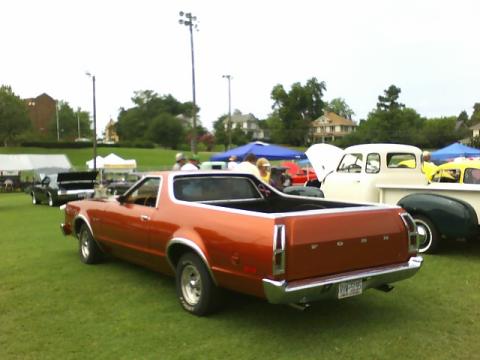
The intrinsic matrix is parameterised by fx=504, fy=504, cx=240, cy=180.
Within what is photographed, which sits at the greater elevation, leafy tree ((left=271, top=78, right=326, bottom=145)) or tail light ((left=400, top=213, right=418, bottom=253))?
leafy tree ((left=271, top=78, right=326, bottom=145))

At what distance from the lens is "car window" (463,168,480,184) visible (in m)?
10.7

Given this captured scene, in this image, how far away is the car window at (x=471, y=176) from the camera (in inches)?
420

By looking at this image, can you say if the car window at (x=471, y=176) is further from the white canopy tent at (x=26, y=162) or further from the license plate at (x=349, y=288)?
the white canopy tent at (x=26, y=162)

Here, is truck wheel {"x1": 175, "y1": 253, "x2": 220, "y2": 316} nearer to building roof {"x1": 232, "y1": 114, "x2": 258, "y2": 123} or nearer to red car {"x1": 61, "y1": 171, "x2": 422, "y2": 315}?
red car {"x1": 61, "y1": 171, "x2": 422, "y2": 315}

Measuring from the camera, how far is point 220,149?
316 feet

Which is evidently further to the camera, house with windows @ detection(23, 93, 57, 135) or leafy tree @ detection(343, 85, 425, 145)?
house with windows @ detection(23, 93, 57, 135)

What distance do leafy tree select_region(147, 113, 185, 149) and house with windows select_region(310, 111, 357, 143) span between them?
29.4 meters

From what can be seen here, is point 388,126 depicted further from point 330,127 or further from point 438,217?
point 438,217

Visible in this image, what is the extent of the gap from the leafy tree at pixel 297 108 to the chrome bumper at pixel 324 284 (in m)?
93.4

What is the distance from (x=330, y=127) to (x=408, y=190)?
115 m

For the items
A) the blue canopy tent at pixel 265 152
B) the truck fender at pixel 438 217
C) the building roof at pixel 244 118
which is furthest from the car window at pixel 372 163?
the building roof at pixel 244 118

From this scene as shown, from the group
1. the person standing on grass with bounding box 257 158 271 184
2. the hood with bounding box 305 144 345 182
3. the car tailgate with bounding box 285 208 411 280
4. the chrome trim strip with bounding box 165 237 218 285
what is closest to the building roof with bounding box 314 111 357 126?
the hood with bounding box 305 144 345 182

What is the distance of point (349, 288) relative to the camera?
4574 millimetres

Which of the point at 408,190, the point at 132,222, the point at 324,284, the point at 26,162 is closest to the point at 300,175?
the point at 408,190
